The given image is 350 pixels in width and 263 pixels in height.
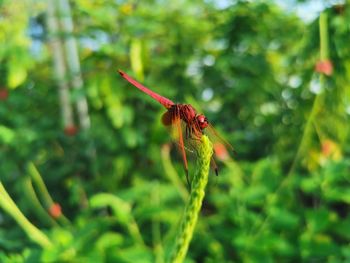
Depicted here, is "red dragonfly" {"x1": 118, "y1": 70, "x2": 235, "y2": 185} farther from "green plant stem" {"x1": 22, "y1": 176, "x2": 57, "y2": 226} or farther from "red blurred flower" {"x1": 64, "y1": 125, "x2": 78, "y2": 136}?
"red blurred flower" {"x1": 64, "y1": 125, "x2": 78, "y2": 136}

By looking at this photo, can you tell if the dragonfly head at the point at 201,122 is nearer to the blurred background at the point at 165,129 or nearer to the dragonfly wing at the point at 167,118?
the dragonfly wing at the point at 167,118

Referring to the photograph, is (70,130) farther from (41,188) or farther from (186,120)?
(186,120)

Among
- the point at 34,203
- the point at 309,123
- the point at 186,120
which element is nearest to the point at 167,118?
the point at 186,120

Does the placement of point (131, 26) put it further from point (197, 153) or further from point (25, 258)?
point (197, 153)

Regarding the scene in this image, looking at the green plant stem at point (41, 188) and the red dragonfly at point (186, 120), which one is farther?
the green plant stem at point (41, 188)

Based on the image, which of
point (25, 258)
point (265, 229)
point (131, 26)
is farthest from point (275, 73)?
point (25, 258)

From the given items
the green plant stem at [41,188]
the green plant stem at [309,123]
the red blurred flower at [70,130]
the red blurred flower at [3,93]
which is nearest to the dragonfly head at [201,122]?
the green plant stem at [309,123]
